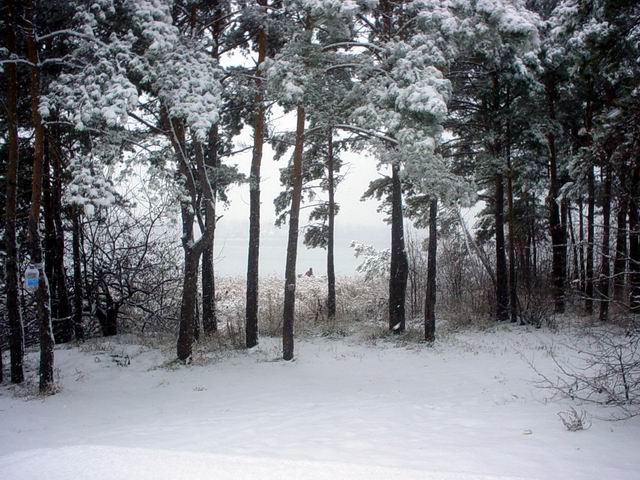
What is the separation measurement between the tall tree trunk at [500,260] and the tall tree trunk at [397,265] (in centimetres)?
348

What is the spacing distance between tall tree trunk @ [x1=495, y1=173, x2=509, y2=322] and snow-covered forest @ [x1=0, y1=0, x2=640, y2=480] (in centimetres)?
9

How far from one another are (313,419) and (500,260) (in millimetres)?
10327

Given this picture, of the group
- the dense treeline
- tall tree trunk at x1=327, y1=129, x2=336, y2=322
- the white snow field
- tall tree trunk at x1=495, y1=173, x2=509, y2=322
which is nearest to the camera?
the white snow field

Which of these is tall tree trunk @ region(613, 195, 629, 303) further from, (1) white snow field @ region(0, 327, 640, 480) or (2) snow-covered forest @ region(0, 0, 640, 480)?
(1) white snow field @ region(0, 327, 640, 480)

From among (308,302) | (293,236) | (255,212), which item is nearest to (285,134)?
(255,212)

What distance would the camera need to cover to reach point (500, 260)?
14.5m

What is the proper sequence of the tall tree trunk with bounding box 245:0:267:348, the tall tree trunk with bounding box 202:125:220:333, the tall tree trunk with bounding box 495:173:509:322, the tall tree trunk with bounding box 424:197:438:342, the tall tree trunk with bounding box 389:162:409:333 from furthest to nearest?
the tall tree trunk with bounding box 495:173:509:322
the tall tree trunk with bounding box 389:162:409:333
the tall tree trunk with bounding box 202:125:220:333
the tall tree trunk with bounding box 424:197:438:342
the tall tree trunk with bounding box 245:0:267:348

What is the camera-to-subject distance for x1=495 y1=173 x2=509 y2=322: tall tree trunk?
14500 millimetres

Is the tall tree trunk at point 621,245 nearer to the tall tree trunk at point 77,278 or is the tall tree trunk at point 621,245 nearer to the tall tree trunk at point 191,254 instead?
the tall tree trunk at point 191,254

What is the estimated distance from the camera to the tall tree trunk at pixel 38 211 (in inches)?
347

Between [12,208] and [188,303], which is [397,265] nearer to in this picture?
[188,303]

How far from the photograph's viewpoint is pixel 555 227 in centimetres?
1438

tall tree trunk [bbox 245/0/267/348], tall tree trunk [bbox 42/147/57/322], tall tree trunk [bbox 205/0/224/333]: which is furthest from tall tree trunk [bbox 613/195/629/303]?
tall tree trunk [bbox 42/147/57/322]

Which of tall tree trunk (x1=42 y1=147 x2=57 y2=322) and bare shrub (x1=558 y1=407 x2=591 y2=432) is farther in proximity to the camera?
tall tree trunk (x1=42 y1=147 x2=57 y2=322)
